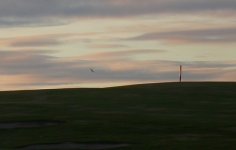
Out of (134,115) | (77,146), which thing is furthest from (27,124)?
(77,146)

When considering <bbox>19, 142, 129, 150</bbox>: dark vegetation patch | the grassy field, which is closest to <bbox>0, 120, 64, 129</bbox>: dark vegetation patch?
the grassy field

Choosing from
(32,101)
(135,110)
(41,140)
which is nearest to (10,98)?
(32,101)

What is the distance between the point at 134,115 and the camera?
5325cm

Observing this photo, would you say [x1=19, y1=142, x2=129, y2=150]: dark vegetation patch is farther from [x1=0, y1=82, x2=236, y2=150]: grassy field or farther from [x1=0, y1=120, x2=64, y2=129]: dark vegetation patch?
[x1=0, y1=120, x2=64, y2=129]: dark vegetation patch

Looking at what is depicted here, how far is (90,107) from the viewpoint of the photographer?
58688mm

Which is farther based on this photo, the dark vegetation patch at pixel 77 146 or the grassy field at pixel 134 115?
the grassy field at pixel 134 115

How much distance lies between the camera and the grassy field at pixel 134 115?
139ft

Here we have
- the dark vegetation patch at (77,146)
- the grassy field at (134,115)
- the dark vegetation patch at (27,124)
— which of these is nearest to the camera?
the dark vegetation patch at (77,146)

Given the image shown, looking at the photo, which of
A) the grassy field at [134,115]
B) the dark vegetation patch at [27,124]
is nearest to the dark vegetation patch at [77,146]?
the grassy field at [134,115]

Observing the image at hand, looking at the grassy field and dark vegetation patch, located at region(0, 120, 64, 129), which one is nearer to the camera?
the grassy field

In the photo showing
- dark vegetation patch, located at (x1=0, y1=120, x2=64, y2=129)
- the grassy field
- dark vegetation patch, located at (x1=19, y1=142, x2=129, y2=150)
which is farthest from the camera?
dark vegetation patch, located at (x1=0, y1=120, x2=64, y2=129)

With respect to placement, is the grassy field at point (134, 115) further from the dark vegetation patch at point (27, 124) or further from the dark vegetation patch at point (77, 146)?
the dark vegetation patch at point (27, 124)

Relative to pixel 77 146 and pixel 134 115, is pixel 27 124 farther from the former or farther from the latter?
pixel 77 146

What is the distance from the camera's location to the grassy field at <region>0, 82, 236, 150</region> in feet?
139
